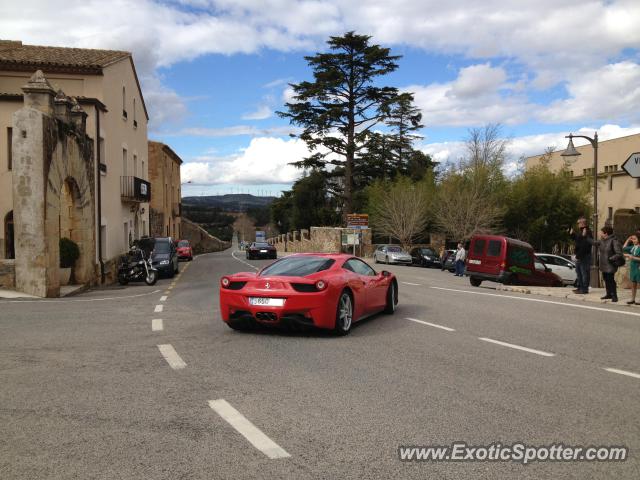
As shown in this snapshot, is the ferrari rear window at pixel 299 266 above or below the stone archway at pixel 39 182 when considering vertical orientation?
below

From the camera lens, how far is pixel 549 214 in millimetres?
45094

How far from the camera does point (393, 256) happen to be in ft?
143

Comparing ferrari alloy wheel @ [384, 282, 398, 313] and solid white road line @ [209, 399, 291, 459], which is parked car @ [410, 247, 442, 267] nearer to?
ferrari alloy wheel @ [384, 282, 398, 313]

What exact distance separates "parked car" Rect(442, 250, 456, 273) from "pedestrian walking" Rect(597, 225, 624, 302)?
74.6 feet

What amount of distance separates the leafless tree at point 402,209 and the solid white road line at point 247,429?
42774 millimetres

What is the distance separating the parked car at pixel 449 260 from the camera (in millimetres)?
37219

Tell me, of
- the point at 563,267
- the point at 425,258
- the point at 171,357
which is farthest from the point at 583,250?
the point at 425,258

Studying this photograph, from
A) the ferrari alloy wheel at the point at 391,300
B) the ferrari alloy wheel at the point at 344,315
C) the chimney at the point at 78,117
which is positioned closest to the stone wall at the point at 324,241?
the chimney at the point at 78,117

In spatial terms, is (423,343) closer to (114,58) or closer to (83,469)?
(83,469)

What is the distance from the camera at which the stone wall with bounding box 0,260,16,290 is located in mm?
17281

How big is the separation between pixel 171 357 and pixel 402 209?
41297mm

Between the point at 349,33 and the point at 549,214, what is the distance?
65.5 feet

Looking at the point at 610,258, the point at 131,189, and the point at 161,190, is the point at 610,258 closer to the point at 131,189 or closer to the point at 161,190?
the point at 131,189

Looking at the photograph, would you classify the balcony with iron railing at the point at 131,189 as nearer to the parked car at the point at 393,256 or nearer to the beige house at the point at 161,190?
the parked car at the point at 393,256
